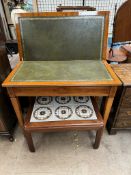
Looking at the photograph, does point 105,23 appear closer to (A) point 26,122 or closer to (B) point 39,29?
(B) point 39,29

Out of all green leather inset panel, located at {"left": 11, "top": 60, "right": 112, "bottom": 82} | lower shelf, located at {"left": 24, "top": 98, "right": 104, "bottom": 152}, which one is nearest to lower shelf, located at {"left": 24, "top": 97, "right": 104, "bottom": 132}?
lower shelf, located at {"left": 24, "top": 98, "right": 104, "bottom": 152}

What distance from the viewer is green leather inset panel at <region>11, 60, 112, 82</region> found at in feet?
3.04

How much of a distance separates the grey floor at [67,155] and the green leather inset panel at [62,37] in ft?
2.73

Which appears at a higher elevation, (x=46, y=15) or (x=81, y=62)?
(x=46, y=15)

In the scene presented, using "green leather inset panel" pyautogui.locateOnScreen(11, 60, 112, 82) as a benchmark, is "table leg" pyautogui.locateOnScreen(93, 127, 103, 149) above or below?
below

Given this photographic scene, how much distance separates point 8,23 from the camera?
2695 mm

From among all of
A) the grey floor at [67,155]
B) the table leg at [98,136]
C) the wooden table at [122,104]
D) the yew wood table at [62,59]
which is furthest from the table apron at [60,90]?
the grey floor at [67,155]

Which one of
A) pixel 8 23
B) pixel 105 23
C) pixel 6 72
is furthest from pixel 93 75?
pixel 8 23

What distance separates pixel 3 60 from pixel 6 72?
4.5 inches

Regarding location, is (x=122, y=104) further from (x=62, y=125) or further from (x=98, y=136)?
(x=62, y=125)

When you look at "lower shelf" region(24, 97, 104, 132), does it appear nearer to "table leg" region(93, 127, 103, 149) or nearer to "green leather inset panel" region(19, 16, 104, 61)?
Result: "table leg" region(93, 127, 103, 149)

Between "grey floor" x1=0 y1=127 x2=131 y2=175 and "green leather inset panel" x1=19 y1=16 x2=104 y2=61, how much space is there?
32.7 inches

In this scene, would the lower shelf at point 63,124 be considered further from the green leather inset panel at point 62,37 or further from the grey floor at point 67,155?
the green leather inset panel at point 62,37

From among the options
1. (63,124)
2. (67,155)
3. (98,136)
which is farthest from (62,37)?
(67,155)
